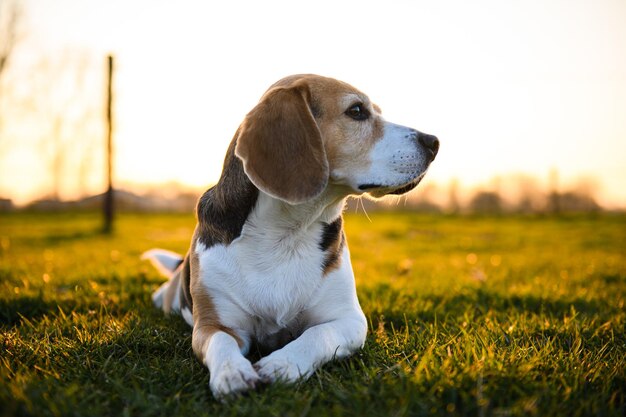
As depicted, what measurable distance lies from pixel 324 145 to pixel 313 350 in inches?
48.6

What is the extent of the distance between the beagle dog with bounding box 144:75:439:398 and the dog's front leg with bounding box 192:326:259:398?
1.5 inches

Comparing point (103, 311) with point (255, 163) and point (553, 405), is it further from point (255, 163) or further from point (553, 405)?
point (553, 405)

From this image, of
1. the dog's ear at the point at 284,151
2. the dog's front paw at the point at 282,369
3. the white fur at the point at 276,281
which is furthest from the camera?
the white fur at the point at 276,281

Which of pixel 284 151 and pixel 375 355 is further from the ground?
pixel 284 151

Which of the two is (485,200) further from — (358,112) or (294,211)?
(294,211)

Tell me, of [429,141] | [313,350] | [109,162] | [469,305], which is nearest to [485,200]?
[109,162]

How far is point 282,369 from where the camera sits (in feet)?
9.02

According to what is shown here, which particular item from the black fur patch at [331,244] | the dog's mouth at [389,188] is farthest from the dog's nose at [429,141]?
the black fur patch at [331,244]

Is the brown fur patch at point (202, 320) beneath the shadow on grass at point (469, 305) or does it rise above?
above

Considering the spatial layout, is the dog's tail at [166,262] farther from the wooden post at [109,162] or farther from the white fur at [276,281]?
the wooden post at [109,162]

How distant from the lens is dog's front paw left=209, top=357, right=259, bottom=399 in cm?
255

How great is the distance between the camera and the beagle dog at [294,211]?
10.2 feet

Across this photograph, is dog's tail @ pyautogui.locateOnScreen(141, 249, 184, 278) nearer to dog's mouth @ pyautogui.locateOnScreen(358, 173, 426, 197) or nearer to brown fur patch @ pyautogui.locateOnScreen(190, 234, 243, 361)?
brown fur patch @ pyautogui.locateOnScreen(190, 234, 243, 361)

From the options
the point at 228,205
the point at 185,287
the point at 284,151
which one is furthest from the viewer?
the point at 185,287
